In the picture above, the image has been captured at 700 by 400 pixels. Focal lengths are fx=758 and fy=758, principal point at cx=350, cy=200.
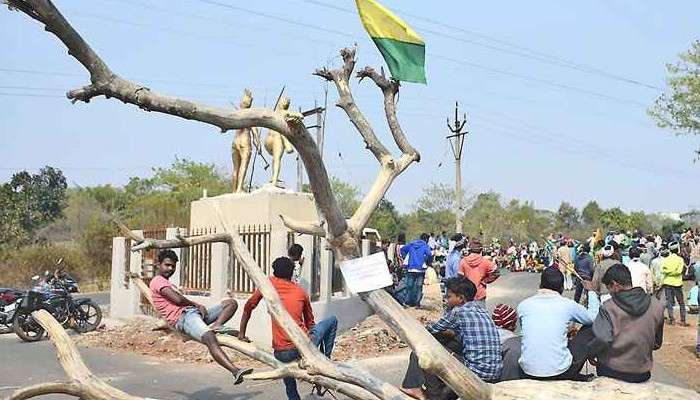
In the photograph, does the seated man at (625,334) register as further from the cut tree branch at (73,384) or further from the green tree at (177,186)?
the green tree at (177,186)

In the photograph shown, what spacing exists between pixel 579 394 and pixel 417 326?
1.34m

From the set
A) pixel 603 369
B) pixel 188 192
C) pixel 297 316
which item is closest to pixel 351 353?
pixel 297 316

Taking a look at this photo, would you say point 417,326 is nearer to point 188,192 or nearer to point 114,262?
point 114,262

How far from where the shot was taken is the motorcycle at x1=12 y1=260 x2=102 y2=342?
15180 millimetres

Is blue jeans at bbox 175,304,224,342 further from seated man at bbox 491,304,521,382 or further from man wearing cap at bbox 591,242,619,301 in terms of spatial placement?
man wearing cap at bbox 591,242,619,301

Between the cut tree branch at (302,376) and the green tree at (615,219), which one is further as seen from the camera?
the green tree at (615,219)

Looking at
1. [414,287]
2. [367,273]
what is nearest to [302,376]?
[367,273]

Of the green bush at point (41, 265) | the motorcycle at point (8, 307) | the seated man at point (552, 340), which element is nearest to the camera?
the seated man at point (552, 340)

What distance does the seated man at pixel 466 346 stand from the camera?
5734 millimetres

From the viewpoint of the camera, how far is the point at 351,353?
1244 cm

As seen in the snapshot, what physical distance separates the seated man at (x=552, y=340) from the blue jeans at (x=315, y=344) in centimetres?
207

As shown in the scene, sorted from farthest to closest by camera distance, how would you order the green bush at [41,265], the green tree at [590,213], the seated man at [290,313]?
1. the green tree at [590,213]
2. the green bush at [41,265]
3. the seated man at [290,313]

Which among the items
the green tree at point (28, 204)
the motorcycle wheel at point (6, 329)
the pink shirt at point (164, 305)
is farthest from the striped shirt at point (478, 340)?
the green tree at point (28, 204)

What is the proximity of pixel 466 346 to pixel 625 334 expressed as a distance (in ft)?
4.39
